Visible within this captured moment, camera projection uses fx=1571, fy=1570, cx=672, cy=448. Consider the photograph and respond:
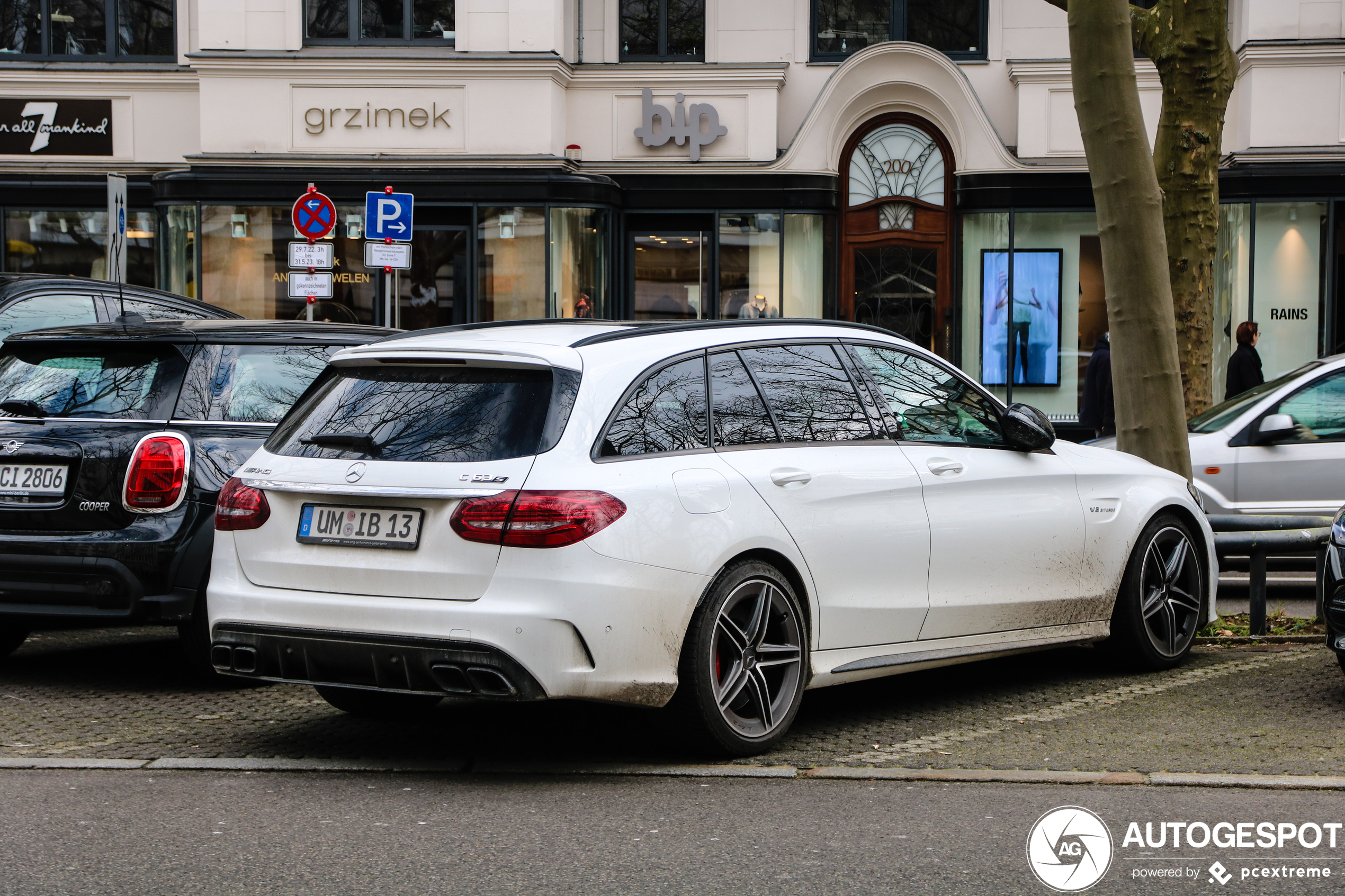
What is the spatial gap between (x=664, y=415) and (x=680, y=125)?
17.2 metres

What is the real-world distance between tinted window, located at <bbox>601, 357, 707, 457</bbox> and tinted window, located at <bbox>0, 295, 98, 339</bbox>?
4716 mm

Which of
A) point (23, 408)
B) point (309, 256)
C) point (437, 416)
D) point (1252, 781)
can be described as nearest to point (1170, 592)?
point (1252, 781)

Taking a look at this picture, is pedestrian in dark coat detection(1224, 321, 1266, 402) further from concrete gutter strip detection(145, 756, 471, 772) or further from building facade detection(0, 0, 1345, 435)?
concrete gutter strip detection(145, 756, 471, 772)

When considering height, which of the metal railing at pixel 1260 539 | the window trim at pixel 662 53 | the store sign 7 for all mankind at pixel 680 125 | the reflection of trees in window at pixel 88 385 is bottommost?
the metal railing at pixel 1260 539

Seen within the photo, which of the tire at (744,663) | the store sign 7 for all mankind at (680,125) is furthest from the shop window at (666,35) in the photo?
the tire at (744,663)

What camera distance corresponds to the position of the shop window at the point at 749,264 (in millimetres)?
22469

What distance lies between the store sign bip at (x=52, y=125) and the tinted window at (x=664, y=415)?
19.2 metres

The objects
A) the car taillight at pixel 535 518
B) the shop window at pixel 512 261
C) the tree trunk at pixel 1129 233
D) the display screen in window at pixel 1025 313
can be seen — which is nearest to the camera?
the car taillight at pixel 535 518

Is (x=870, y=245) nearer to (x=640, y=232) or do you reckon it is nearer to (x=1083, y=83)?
(x=640, y=232)

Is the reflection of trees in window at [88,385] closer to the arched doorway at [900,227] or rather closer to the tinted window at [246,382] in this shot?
the tinted window at [246,382]

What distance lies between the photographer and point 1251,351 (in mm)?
17406

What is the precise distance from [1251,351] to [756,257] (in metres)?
7.48

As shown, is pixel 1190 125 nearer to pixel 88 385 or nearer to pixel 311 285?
pixel 88 385

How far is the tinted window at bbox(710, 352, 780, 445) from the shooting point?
5832 millimetres
